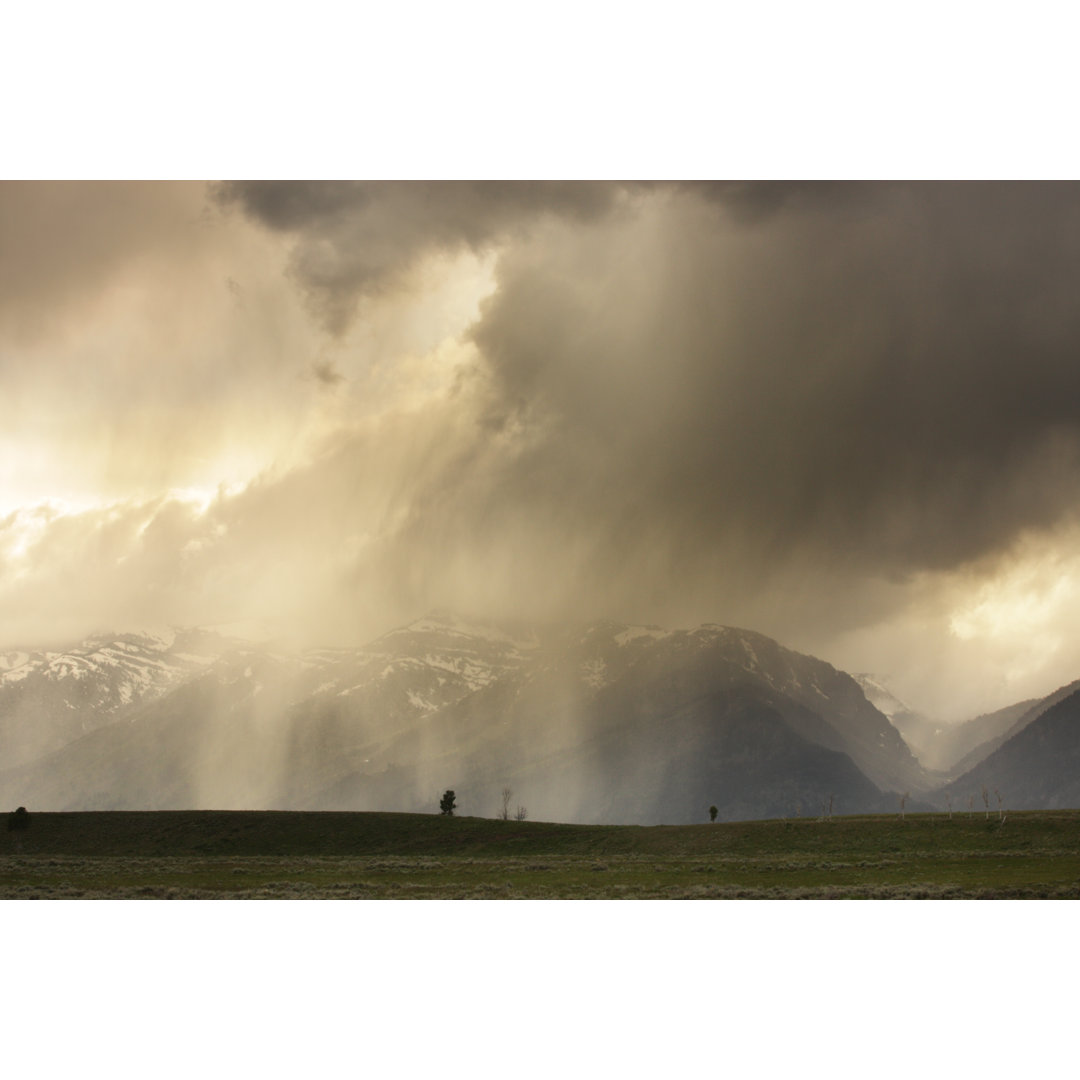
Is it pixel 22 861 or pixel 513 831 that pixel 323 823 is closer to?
pixel 513 831

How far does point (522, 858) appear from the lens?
8825 cm

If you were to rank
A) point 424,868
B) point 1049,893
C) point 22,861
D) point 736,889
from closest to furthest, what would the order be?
1. point 1049,893
2. point 736,889
3. point 424,868
4. point 22,861

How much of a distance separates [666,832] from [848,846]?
24065 mm

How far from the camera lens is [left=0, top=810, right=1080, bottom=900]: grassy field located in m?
56.7

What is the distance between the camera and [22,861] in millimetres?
84562

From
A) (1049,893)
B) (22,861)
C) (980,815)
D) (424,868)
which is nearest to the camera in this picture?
(1049,893)

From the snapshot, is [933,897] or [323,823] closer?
[933,897]

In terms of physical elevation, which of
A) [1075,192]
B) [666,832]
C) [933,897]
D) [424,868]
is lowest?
[933,897]

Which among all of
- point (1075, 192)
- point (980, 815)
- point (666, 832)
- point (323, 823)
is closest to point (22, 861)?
point (323, 823)

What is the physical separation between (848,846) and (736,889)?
31.9 meters

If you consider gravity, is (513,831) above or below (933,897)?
Answer: above

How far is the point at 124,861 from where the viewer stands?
8556 cm

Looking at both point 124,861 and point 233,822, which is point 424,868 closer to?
point 124,861

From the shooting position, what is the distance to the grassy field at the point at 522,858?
56.7m
